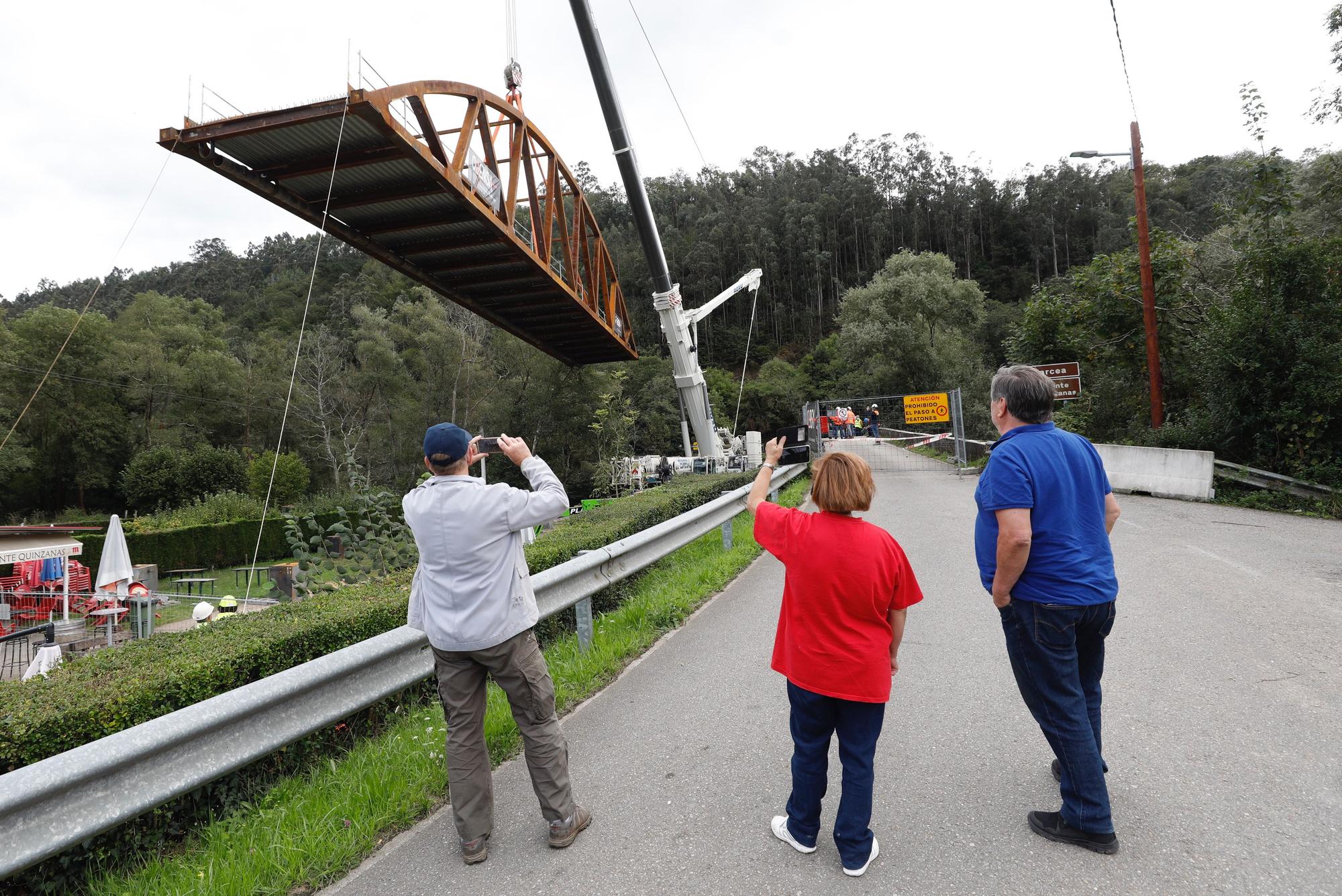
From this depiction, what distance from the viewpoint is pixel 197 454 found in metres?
47.5

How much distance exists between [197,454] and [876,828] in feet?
179

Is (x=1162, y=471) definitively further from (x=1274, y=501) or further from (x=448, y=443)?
(x=448, y=443)

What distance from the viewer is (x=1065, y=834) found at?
2.77 metres

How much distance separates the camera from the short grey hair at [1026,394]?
116 inches

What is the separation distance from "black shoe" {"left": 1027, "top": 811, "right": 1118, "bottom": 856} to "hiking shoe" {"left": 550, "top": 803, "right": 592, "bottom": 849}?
1794 millimetres

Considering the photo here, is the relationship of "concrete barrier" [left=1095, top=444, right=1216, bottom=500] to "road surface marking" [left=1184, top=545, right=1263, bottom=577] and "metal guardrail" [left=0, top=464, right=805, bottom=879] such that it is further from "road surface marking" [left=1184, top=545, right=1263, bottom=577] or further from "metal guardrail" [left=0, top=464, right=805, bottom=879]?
"metal guardrail" [left=0, top=464, right=805, bottom=879]

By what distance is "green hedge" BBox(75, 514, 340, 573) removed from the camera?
104ft

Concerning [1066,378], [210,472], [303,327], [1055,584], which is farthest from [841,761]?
[210,472]

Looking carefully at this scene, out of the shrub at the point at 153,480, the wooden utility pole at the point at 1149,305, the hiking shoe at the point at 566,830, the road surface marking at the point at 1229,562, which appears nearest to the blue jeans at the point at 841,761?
the hiking shoe at the point at 566,830

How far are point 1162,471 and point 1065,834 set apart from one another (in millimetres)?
13779

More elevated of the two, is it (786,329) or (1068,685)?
(786,329)

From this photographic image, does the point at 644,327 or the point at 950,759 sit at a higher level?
the point at 644,327

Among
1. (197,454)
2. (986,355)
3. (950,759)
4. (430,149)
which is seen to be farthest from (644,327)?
(950,759)

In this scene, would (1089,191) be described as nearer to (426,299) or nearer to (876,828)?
(426,299)
